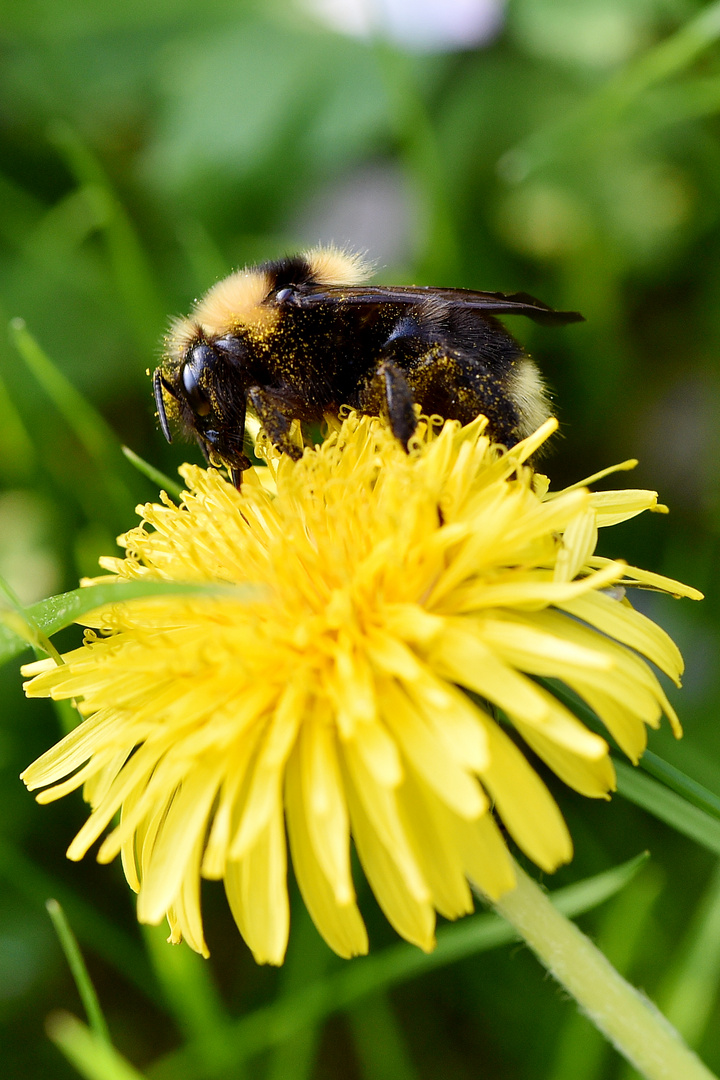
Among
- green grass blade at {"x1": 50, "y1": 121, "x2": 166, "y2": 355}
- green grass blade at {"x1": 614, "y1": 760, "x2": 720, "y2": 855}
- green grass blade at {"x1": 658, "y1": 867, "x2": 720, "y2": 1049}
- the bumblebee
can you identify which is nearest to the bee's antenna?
the bumblebee

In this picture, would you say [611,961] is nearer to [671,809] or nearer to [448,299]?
[671,809]

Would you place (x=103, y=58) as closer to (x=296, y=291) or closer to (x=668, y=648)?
(x=296, y=291)

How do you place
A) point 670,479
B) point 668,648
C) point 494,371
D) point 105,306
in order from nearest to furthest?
1. point 668,648
2. point 494,371
3. point 670,479
4. point 105,306

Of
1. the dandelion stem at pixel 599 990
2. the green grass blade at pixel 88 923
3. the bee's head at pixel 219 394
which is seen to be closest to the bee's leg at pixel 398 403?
the bee's head at pixel 219 394

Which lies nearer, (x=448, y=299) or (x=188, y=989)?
(x=448, y=299)

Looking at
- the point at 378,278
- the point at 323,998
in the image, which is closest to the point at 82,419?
the point at 378,278

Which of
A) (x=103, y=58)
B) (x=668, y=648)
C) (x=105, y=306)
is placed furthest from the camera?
(x=103, y=58)

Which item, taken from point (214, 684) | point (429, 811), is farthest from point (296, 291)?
point (429, 811)
